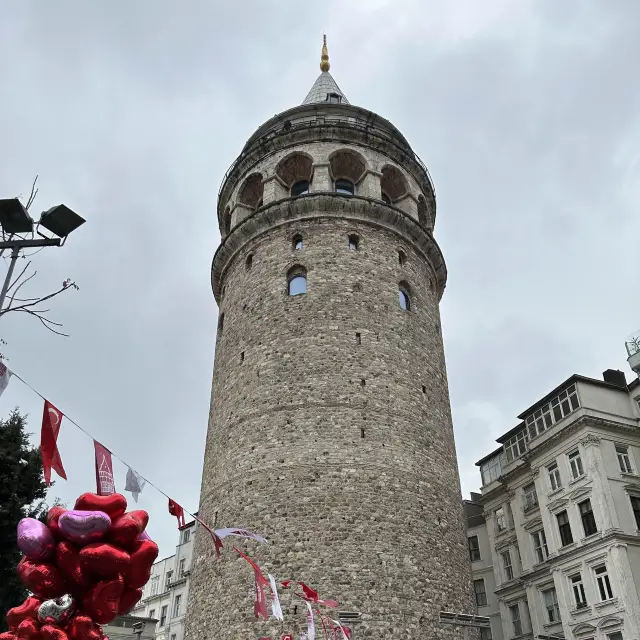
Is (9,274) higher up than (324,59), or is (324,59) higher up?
(324,59)

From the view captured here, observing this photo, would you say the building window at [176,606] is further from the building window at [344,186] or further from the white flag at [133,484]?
the white flag at [133,484]

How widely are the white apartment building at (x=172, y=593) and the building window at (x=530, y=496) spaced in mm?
18075

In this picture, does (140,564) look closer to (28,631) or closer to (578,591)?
(28,631)

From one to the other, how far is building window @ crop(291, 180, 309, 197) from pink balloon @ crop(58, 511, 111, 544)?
17.5 meters

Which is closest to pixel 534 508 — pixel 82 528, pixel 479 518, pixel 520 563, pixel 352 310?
pixel 520 563

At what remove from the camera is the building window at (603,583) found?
64.6 feet

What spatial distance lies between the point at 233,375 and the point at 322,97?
15.0 m

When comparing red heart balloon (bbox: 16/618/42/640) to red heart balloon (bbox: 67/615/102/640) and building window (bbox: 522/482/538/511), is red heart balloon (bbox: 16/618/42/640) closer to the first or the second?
red heart balloon (bbox: 67/615/102/640)

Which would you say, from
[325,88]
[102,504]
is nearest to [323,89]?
[325,88]

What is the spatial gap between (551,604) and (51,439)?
66.8 feet

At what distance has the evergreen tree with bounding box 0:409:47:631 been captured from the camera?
1050 cm

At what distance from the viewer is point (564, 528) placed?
22.1m

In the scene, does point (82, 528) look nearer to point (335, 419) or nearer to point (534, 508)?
point (335, 419)

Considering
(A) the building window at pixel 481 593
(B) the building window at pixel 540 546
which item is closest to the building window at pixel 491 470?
(B) the building window at pixel 540 546
